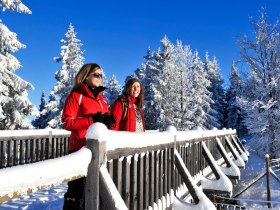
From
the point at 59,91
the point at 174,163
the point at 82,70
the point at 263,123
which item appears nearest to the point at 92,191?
the point at 82,70

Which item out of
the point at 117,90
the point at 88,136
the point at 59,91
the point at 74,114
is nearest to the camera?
the point at 88,136

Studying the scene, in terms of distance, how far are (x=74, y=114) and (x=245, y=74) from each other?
20739mm

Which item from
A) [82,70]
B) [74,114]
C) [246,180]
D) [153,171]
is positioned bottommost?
[246,180]

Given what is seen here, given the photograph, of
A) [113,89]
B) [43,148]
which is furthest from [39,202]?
[113,89]

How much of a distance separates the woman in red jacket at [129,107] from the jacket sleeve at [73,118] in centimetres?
124

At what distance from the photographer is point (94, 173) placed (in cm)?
239

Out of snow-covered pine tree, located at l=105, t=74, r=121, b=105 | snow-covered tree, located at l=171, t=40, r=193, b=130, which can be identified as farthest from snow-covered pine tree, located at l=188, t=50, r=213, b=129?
snow-covered pine tree, located at l=105, t=74, r=121, b=105

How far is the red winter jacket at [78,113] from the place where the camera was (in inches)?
132

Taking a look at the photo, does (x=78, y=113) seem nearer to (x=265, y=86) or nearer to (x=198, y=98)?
(x=265, y=86)

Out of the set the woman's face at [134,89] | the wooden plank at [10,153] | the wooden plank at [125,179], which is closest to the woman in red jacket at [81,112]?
the wooden plank at [125,179]

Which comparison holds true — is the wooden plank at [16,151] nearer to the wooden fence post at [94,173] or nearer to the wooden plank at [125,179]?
the wooden plank at [125,179]

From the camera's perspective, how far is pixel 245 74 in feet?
74.2

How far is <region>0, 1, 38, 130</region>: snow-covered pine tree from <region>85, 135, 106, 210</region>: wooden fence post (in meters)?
14.4

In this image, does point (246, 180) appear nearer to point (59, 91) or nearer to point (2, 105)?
point (2, 105)
